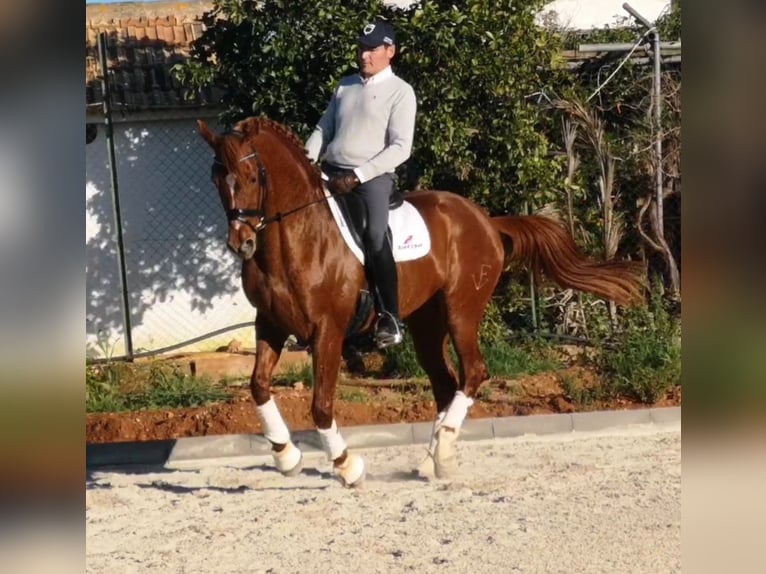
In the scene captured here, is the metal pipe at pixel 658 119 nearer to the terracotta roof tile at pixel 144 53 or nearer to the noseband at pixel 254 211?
the terracotta roof tile at pixel 144 53

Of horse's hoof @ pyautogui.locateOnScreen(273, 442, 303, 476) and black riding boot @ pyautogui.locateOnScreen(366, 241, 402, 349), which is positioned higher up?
black riding boot @ pyautogui.locateOnScreen(366, 241, 402, 349)

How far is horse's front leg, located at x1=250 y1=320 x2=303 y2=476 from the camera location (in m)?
5.96

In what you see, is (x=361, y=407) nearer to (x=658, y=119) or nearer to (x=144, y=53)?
(x=658, y=119)

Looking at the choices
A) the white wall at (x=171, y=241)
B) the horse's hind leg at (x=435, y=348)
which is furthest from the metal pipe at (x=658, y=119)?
the white wall at (x=171, y=241)

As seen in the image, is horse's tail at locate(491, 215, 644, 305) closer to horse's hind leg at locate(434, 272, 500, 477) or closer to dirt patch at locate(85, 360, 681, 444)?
horse's hind leg at locate(434, 272, 500, 477)

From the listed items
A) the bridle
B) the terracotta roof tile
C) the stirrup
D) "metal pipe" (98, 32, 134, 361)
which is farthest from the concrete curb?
the terracotta roof tile

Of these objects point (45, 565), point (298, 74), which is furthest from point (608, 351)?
point (45, 565)

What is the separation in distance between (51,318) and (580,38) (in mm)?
8809

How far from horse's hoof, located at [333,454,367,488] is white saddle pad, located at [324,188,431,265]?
1.18m

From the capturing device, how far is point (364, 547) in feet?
17.2

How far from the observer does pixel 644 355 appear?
850 cm

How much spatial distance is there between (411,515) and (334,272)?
4.76 feet

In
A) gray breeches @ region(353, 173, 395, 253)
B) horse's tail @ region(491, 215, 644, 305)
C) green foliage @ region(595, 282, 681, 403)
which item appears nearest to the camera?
gray breeches @ region(353, 173, 395, 253)

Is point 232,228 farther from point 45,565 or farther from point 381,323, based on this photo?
point 45,565
